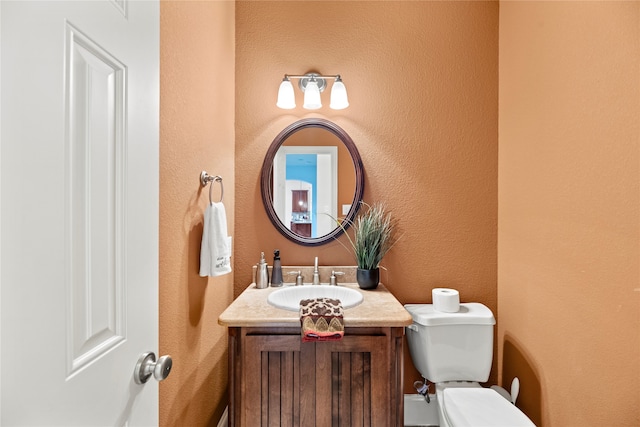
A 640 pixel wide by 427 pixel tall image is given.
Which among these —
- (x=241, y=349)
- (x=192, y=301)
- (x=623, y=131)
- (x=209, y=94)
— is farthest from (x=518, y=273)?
(x=209, y=94)

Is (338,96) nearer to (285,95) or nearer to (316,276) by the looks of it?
(285,95)

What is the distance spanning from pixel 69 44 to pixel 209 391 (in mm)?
1558

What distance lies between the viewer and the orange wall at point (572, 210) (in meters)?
1.11

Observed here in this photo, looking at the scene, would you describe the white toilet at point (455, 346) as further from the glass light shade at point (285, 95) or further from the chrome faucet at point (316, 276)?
the glass light shade at point (285, 95)

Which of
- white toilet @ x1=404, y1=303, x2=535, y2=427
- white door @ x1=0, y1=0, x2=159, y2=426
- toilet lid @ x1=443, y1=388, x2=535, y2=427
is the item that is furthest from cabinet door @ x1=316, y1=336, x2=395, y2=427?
white door @ x1=0, y1=0, x2=159, y2=426

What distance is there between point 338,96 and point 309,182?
0.52 metres

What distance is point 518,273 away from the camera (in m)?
1.75

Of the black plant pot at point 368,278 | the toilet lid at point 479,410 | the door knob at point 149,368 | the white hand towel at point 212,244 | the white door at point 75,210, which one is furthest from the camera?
the black plant pot at point 368,278

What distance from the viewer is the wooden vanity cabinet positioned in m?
1.34

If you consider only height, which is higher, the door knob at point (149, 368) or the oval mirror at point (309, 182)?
the oval mirror at point (309, 182)

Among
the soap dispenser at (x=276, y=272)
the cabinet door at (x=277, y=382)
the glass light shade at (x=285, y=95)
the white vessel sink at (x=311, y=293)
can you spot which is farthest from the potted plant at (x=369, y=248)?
the glass light shade at (x=285, y=95)

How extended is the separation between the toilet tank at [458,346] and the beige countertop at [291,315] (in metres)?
0.29

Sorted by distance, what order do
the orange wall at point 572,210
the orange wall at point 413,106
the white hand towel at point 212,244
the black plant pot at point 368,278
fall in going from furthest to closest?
the orange wall at point 413,106, the black plant pot at point 368,278, the white hand towel at point 212,244, the orange wall at point 572,210

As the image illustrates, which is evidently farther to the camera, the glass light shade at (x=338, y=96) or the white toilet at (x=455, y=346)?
the glass light shade at (x=338, y=96)
